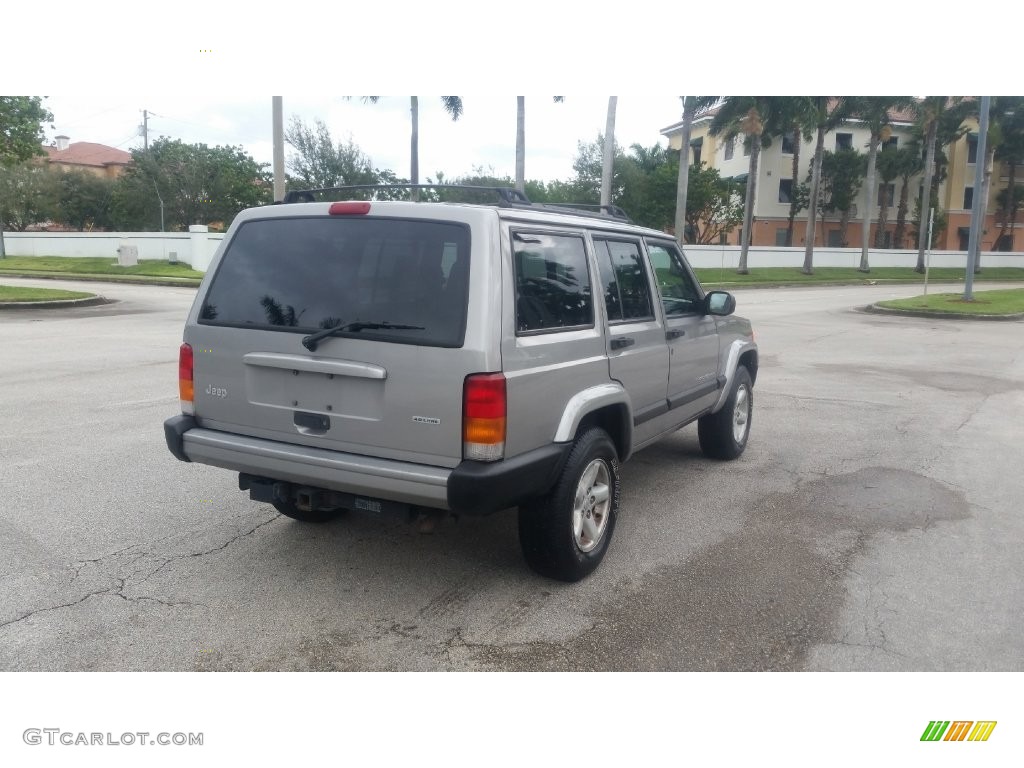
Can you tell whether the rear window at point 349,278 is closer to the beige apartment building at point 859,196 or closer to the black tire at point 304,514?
the black tire at point 304,514

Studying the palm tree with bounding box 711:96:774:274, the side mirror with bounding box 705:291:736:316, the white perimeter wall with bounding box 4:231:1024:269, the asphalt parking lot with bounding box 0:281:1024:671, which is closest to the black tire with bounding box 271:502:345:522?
the asphalt parking lot with bounding box 0:281:1024:671

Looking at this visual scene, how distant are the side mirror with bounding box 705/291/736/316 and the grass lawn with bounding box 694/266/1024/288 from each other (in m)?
29.7

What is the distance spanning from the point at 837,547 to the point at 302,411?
320 cm

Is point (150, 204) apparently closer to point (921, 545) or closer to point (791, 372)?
point (791, 372)

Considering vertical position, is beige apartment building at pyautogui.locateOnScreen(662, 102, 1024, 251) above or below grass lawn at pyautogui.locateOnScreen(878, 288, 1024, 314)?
above

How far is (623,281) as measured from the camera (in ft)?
16.4

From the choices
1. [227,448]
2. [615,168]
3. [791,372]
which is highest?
[615,168]

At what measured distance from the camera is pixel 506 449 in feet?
12.3

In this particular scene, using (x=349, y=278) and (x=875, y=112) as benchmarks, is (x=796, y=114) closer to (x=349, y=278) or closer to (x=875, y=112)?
(x=875, y=112)

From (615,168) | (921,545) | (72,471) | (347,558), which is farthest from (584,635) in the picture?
(615,168)

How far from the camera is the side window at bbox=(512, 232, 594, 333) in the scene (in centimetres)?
400

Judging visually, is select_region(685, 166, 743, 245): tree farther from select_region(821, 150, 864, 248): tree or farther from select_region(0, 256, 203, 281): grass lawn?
select_region(0, 256, 203, 281): grass lawn

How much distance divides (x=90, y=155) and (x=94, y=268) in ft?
205
